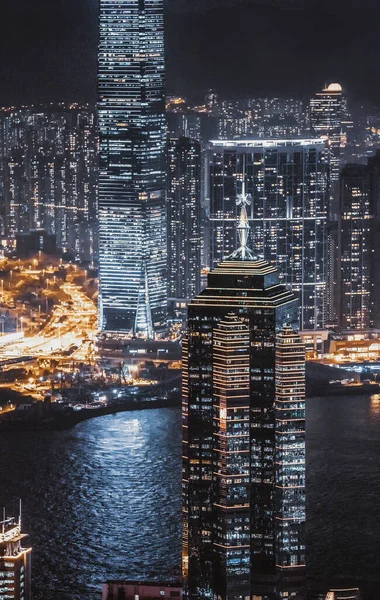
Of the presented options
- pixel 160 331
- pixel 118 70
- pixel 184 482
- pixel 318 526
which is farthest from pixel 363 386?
pixel 184 482

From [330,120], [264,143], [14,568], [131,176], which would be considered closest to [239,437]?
[14,568]

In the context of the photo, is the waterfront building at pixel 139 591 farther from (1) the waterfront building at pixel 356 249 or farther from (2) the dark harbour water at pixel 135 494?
(1) the waterfront building at pixel 356 249

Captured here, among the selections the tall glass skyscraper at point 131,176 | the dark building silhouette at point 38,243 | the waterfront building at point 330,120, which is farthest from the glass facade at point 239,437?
the dark building silhouette at point 38,243

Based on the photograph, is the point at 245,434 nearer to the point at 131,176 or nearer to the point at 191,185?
the point at 131,176

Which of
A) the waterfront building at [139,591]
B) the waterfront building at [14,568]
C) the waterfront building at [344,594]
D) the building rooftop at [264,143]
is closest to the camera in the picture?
the waterfront building at [14,568]

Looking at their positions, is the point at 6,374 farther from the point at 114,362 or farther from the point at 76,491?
the point at 76,491

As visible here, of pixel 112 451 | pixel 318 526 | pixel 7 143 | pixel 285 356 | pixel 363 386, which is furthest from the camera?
pixel 7 143

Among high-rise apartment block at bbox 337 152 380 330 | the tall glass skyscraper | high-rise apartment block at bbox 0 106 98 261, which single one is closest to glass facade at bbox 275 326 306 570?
the tall glass skyscraper
